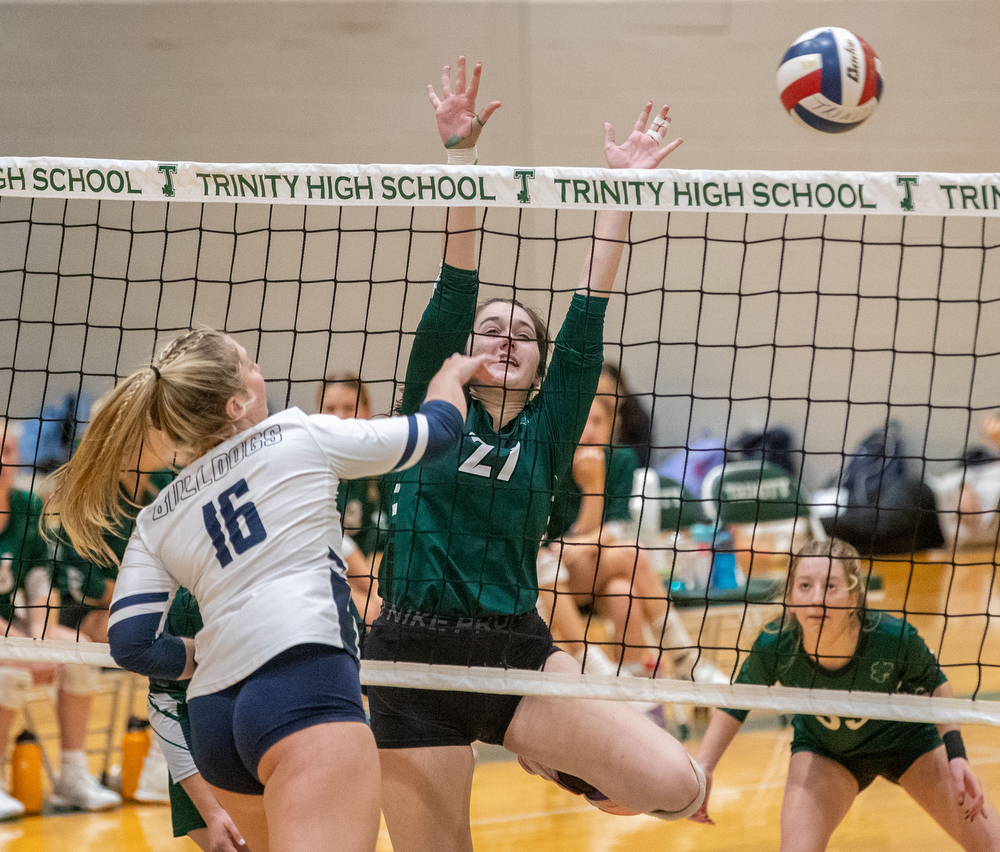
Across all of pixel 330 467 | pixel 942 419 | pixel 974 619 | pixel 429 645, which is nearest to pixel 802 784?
pixel 429 645

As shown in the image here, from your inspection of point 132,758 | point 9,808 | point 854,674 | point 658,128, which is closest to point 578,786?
point 854,674

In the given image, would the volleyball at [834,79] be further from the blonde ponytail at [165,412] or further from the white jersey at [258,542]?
the blonde ponytail at [165,412]

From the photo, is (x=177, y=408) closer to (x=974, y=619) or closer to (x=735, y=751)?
(x=735, y=751)

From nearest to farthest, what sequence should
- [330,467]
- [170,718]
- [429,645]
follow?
[330,467], [429,645], [170,718]

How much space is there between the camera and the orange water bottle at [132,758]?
435 centimetres

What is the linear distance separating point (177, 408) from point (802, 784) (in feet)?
7.19

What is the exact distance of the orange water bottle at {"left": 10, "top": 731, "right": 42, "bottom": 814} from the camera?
4191 millimetres

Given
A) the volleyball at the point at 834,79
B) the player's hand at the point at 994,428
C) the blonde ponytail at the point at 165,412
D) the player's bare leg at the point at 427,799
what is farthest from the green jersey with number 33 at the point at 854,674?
the player's hand at the point at 994,428

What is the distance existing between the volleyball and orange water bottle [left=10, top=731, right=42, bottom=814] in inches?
149

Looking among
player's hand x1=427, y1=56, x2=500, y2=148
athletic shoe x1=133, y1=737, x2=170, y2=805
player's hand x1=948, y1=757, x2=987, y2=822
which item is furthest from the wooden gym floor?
player's hand x1=427, y1=56, x2=500, y2=148

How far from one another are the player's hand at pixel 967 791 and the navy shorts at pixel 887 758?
157 millimetres

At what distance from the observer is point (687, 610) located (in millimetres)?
6539

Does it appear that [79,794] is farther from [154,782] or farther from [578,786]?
[578,786]

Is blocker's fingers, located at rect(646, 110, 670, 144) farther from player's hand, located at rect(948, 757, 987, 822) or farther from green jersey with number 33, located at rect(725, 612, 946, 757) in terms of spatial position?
player's hand, located at rect(948, 757, 987, 822)
